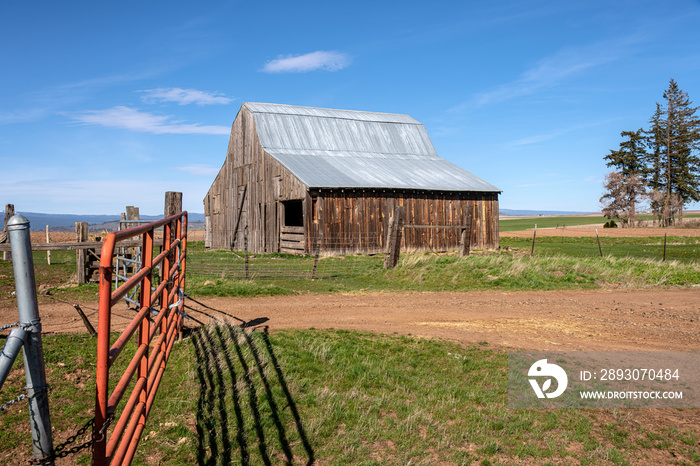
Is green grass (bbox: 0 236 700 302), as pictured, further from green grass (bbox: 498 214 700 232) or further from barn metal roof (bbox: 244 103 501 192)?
green grass (bbox: 498 214 700 232)

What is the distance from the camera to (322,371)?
6.79 metres

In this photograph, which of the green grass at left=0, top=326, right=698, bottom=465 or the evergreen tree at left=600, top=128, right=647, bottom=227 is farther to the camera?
the evergreen tree at left=600, top=128, right=647, bottom=227

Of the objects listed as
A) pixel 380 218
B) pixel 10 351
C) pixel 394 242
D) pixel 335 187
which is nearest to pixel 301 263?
pixel 394 242

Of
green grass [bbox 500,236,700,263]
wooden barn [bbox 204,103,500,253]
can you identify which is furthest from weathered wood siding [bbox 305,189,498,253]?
green grass [bbox 500,236,700,263]

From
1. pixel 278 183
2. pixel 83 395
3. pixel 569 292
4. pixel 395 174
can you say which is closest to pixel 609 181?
pixel 395 174

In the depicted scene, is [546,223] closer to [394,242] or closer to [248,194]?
[248,194]

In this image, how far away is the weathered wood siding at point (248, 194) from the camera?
27.4 metres

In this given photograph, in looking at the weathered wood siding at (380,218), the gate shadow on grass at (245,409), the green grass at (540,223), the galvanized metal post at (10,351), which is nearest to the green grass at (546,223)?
the green grass at (540,223)

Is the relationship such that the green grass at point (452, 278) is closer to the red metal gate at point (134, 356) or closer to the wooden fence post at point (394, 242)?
the wooden fence post at point (394, 242)

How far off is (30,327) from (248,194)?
28860 millimetres

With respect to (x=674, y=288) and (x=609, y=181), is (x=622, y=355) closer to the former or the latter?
(x=674, y=288)

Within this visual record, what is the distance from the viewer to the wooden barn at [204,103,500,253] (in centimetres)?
2566

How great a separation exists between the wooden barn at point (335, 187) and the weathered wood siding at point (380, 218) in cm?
5

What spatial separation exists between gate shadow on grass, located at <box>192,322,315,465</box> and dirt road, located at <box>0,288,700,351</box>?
2.24 m
